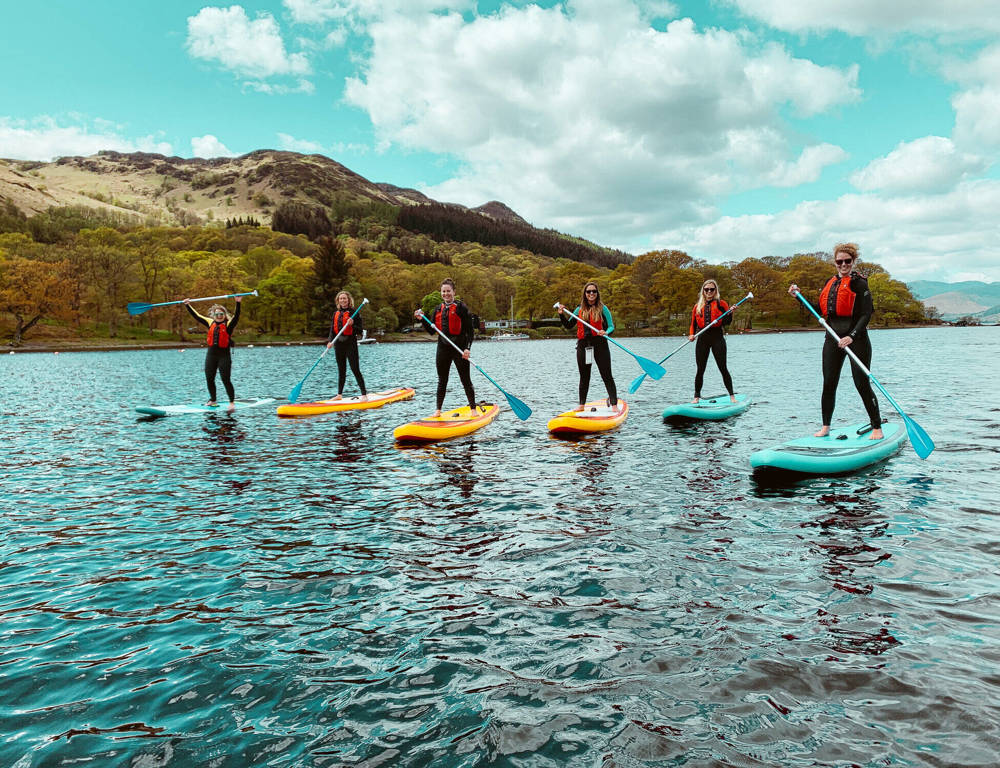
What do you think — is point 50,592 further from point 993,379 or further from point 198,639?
point 993,379

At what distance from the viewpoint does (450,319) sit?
44.6ft

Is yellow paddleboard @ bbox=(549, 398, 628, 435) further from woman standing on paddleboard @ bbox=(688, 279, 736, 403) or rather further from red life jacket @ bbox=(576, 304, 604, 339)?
woman standing on paddleboard @ bbox=(688, 279, 736, 403)

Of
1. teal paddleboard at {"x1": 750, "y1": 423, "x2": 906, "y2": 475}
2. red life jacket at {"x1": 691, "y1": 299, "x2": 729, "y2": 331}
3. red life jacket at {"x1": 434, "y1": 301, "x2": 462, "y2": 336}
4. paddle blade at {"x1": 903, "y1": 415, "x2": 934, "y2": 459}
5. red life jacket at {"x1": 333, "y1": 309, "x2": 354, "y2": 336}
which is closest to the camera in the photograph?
teal paddleboard at {"x1": 750, "y1": 423, "x2": 906, "y2": 475}

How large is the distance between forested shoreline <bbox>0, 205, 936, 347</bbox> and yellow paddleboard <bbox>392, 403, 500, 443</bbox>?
178 feet

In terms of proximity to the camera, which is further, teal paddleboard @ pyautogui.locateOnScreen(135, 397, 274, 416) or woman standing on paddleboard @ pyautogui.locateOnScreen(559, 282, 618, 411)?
teal paddleboard @ pyautogui.locateOnScreen(135, 397, 274, 416)

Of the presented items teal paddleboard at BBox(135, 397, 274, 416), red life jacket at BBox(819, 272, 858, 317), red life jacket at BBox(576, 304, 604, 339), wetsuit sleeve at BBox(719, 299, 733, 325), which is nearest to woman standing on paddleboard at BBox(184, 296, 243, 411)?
teal paddleboard at BBox(135, 397, 274, 416)

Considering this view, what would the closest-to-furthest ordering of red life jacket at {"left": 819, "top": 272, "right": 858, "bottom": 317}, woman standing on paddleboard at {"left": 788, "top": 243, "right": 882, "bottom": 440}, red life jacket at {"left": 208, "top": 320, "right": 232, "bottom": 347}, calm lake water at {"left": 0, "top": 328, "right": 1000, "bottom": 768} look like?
calm lake water at {"left": 0, "top": 328, "right": 1000, "bottom": 768} < woman standing on paddleboard at {"left": 788, "top": 243, "right": 882, "bottom": 440} < red life jacket at {"left": 819, "top": 272, "right": 858, "bottom": 317} < red life jacket at {"left": 208, "top": 320, "right": 232, "bottom": 347}

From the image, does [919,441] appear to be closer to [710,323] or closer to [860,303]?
[860,303]

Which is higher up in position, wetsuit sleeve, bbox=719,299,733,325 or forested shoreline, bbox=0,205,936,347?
forested shoreline, bbox=0,205,936,347

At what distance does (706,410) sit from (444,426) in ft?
21.8

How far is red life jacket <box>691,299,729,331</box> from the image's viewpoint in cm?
1421

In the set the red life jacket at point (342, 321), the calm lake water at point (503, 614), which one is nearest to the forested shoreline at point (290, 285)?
the red life jacket at point (342, 321)

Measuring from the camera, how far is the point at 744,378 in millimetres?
27750

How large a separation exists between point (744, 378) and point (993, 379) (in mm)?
9350
